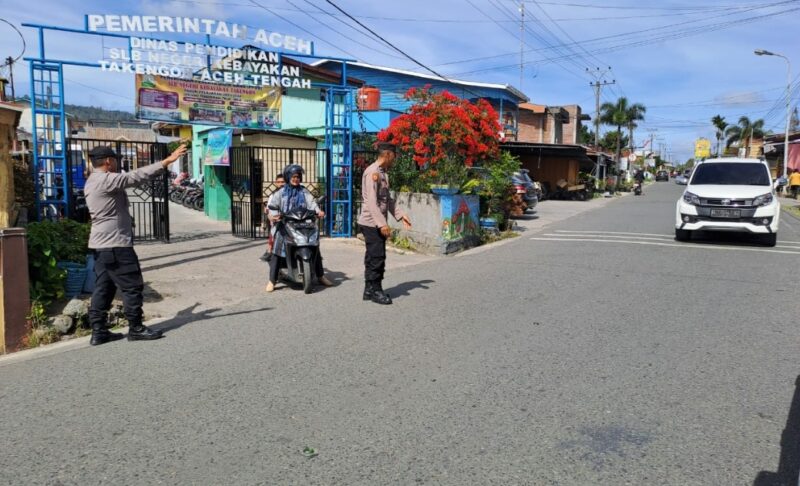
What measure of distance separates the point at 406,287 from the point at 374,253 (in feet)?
4.25

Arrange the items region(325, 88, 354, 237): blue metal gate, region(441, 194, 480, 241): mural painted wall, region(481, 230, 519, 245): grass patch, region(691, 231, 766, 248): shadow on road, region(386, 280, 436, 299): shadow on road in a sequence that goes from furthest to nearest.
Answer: region(481, 230, 519, 245): grass patch → region(325, 88, 354, 237): blue metal gate → region(691, 231, 766, 248): shadow on road → region(441, 194, 480, 241): mural painted wall → region(386, 280, 436, 299): shadow on road

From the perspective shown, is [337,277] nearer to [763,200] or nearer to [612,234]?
[612,234]

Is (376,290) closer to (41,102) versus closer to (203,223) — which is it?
(41,102)

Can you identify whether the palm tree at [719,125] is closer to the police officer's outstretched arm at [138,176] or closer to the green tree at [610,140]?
the green tree at [610,140]

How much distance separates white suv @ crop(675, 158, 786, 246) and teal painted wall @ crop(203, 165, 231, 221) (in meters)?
11.9

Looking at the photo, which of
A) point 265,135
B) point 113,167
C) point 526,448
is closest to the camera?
point 526,448

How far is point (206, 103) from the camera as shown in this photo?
1185 cm

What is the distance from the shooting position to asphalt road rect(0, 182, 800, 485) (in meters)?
3.34

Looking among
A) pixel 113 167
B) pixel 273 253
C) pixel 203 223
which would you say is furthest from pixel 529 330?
pixel 203 223

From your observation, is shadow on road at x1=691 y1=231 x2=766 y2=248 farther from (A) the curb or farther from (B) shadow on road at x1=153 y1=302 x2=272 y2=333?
(B) shadow on road at x1=153 y1=302 x2=272 y2=333

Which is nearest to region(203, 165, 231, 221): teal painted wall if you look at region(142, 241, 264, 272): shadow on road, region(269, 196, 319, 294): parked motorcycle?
region(142, 241, 264, 272): shadow on road

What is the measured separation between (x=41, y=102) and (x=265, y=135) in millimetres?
5884

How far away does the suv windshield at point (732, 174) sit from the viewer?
499 inches

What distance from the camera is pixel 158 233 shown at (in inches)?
501
